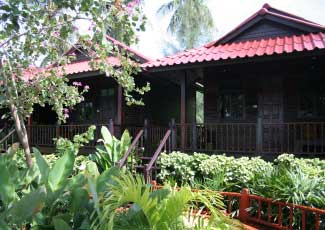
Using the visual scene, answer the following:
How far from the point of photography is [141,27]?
4781 millimetres

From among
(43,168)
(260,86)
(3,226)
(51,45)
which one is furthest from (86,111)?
(3,226)

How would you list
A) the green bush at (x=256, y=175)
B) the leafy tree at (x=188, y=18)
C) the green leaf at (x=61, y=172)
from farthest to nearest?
the leafy tree at (x=188, y=18) → the green bush at (x=256, y=175) → the green leaf at (x=61, y=172)

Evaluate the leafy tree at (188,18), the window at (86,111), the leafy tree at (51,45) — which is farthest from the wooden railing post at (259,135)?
the leafy tree at (188,18)

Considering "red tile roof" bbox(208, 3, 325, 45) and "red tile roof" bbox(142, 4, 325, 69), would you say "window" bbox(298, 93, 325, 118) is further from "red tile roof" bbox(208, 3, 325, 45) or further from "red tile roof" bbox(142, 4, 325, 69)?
"red tile roof" bbox(208, 3, 325, 45)

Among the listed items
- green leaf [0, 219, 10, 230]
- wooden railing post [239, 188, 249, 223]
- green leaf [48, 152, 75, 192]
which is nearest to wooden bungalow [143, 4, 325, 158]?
wooden railing post [239, 188, 249, 223]

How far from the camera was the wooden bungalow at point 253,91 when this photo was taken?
364 inches

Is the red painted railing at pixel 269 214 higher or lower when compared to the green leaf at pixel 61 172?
lower

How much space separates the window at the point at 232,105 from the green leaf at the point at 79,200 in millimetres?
8448

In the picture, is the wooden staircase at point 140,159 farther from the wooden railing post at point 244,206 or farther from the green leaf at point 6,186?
the green leaf at point 6,186

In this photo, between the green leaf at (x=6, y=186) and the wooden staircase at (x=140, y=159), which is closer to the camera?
the green leaf at (x=6, y=186)

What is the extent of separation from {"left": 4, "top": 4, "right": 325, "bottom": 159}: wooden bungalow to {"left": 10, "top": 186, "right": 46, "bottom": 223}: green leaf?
18.7 ft

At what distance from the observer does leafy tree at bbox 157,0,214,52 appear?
28031mm

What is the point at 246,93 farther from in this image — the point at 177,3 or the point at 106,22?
the point at 177,3

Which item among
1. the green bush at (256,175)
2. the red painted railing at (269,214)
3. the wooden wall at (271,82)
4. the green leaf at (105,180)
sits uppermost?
the wooden wall at (271,82)
